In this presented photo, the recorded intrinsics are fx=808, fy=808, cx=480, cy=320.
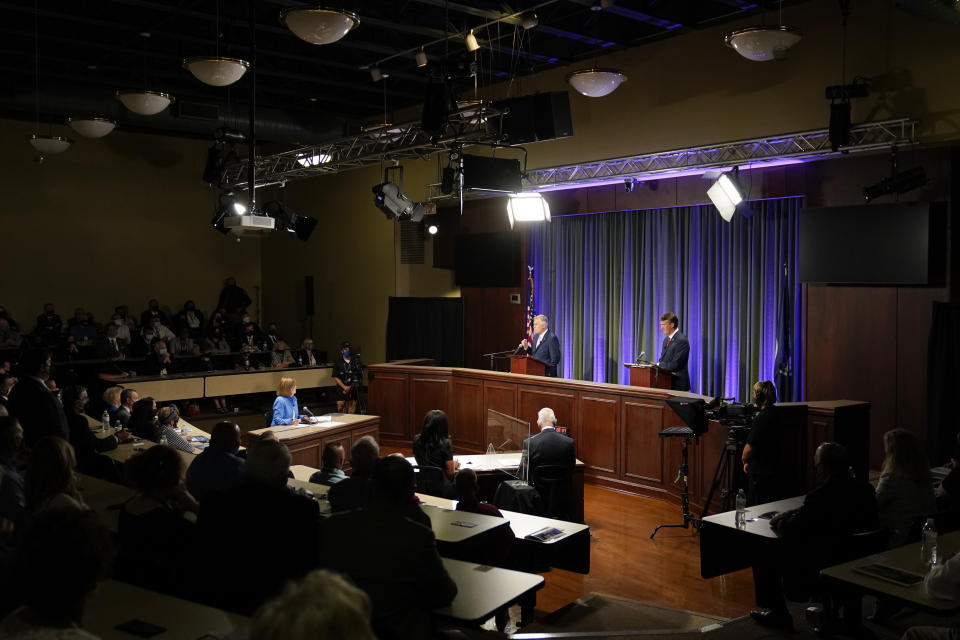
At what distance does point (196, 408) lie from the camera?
12211 millimetres

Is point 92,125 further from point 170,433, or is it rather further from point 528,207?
point 528,207

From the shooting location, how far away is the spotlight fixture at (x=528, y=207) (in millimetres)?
10828

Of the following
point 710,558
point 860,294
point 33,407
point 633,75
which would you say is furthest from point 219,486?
point 633,75

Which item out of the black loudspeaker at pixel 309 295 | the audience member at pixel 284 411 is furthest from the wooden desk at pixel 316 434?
the black loudspeaker at pixel 309 295

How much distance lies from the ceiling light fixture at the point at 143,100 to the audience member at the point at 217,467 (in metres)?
4.58

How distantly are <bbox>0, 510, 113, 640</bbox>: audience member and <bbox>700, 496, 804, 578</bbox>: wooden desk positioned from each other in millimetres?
3759

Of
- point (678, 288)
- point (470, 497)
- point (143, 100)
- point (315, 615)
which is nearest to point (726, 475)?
point (470, 497)

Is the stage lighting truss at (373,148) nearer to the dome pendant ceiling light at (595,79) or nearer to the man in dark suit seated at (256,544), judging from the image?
the dome pendant ceiling light at (595,79)

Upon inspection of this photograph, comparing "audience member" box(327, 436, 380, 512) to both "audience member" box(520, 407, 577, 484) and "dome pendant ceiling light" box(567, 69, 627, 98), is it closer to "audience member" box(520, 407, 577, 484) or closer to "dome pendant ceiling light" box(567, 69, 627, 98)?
"audience member" box(520, 407, 577, 484)

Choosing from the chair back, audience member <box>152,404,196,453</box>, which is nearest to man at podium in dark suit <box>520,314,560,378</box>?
the chair back

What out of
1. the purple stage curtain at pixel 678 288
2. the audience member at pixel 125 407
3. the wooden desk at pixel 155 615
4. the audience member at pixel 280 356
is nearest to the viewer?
the wooden desk at pixel 155 615

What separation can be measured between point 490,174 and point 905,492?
18.5ft

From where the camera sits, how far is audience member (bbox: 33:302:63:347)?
13.3m

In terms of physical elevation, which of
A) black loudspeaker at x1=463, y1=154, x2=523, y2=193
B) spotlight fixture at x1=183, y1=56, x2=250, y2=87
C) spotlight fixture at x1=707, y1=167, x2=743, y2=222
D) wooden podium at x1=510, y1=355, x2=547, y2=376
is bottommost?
wooden podium at x1=510, y1=355, x2=547, y2=376
